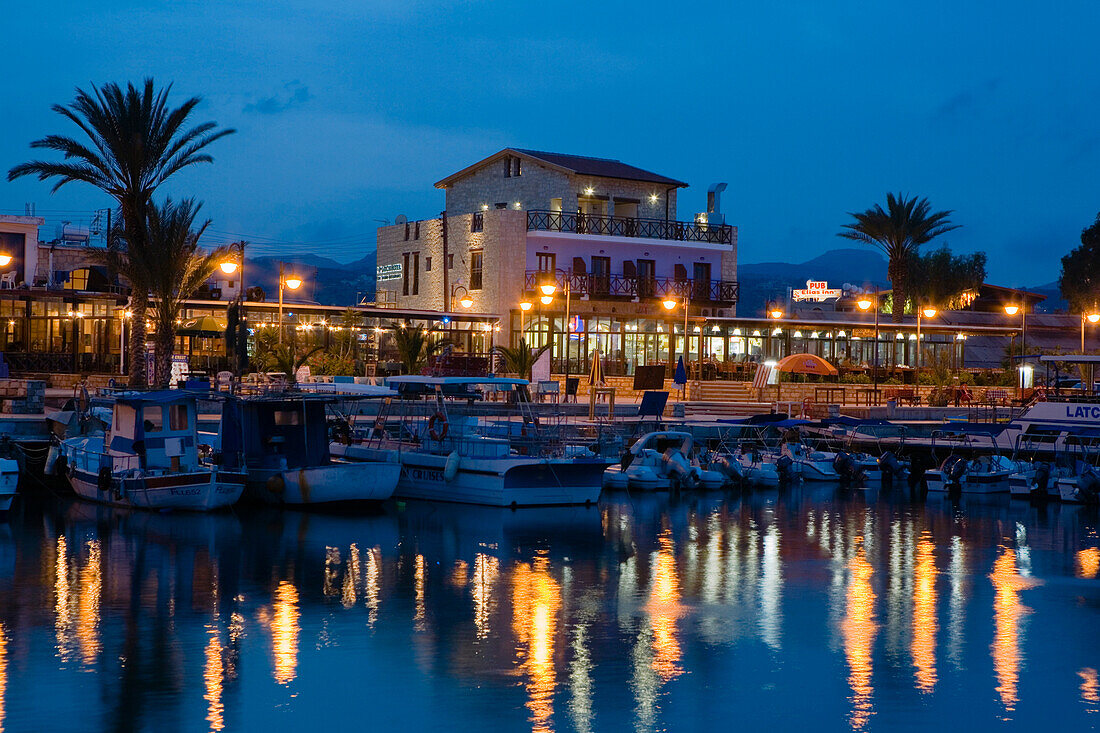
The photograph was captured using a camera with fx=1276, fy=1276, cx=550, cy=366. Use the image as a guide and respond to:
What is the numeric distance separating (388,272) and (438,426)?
3621cm

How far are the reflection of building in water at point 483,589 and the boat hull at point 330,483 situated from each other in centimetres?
527

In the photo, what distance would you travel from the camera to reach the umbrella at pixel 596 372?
46.5 m

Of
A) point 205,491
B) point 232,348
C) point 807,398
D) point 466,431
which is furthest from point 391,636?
point 807,398

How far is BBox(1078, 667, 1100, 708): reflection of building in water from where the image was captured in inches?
553

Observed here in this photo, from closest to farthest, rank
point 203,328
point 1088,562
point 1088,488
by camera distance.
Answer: point 1088,562
point 1088,488
point 203,328

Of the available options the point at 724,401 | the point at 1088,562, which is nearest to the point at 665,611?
the point at 1088,562

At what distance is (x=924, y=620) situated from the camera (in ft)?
59.2

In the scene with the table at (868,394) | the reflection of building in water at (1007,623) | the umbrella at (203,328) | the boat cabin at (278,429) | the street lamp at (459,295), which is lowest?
the reflection of building in water at (1007,623)

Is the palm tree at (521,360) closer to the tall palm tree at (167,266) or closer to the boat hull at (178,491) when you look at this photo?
the tall palm tree at (167,266)

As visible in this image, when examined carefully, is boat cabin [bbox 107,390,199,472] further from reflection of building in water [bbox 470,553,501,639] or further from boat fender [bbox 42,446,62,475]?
reflection of building in water [bbox 470,553,501,639]

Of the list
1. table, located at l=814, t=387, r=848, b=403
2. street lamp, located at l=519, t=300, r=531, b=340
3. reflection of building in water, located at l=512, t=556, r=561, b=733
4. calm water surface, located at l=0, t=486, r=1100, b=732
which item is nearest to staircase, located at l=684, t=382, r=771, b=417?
table, located at l=814, t=387, r=848, b=403

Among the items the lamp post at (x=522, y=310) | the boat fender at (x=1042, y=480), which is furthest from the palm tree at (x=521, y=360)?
the boat fender at (x=1042, y=480)

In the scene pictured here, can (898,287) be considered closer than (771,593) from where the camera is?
No

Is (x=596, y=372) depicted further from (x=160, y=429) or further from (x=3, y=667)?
(x=3, y=667)
